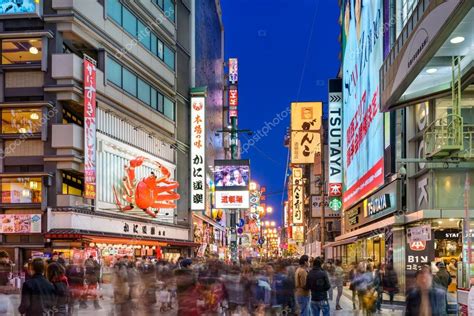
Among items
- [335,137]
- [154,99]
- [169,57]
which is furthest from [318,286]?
[169,57]

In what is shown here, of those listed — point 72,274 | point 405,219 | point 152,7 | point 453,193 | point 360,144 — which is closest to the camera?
point 72,274

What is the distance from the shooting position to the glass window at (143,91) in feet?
145

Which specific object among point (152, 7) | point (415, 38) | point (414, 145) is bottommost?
point (414, 145)

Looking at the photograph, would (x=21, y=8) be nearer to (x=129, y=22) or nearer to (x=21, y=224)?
(x=129, y=22)

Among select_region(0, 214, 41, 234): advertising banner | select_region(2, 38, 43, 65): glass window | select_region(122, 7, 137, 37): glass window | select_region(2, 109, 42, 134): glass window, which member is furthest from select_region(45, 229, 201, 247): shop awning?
select_region(122, 7, 137, 37): glass window

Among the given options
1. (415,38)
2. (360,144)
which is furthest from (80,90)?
(415,38)

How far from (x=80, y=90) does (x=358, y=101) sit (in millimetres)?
15916

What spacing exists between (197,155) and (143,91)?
1294 centimetres

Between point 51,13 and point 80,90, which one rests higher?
point 51,13

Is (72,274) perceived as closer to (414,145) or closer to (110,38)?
(414,145)

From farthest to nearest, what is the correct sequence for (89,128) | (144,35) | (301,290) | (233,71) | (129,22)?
(233,71) → (144,35) → (129,22) → (89,128) → (301,290)

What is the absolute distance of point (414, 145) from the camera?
958 inches

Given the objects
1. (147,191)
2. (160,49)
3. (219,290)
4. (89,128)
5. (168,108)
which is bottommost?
(219,290)

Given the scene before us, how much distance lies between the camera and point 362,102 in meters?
35.9
